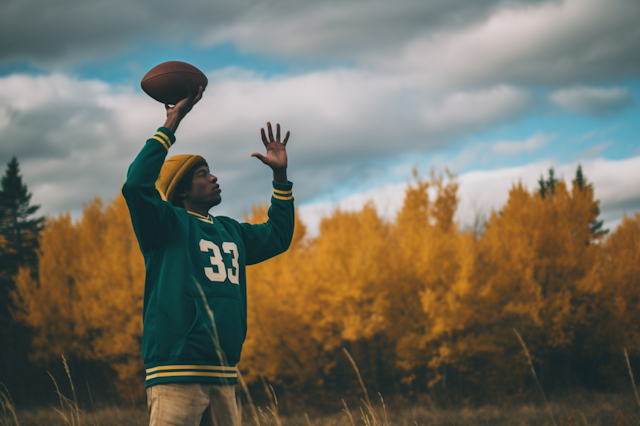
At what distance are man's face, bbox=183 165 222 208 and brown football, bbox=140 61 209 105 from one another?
556mm

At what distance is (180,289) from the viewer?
238 cm

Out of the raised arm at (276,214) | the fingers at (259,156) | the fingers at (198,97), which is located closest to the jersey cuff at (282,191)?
the raised arm at (276,214)

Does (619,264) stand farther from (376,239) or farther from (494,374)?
(376,239)

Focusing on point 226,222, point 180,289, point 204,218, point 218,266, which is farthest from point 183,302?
point 226,222

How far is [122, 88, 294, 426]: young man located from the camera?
7.53 feet

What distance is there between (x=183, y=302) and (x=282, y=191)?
3.52ft

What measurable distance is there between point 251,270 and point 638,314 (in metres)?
17.7

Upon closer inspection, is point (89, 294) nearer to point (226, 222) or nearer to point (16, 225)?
point (16, 225)

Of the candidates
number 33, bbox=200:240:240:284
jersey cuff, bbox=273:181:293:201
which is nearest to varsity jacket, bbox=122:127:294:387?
number 33, bbox=200:240:240:284

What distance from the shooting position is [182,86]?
9.98ft

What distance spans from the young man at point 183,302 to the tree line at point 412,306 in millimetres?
16541

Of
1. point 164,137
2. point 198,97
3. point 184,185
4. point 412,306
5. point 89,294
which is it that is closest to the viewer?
point 164,137

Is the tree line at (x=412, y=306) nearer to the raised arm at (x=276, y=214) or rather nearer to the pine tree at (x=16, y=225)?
the pine tree at (x=16, y=225)

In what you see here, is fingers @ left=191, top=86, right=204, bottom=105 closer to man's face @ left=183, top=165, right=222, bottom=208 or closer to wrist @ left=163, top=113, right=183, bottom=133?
wrist @ left=163, top=113, right=183, bottom=133
